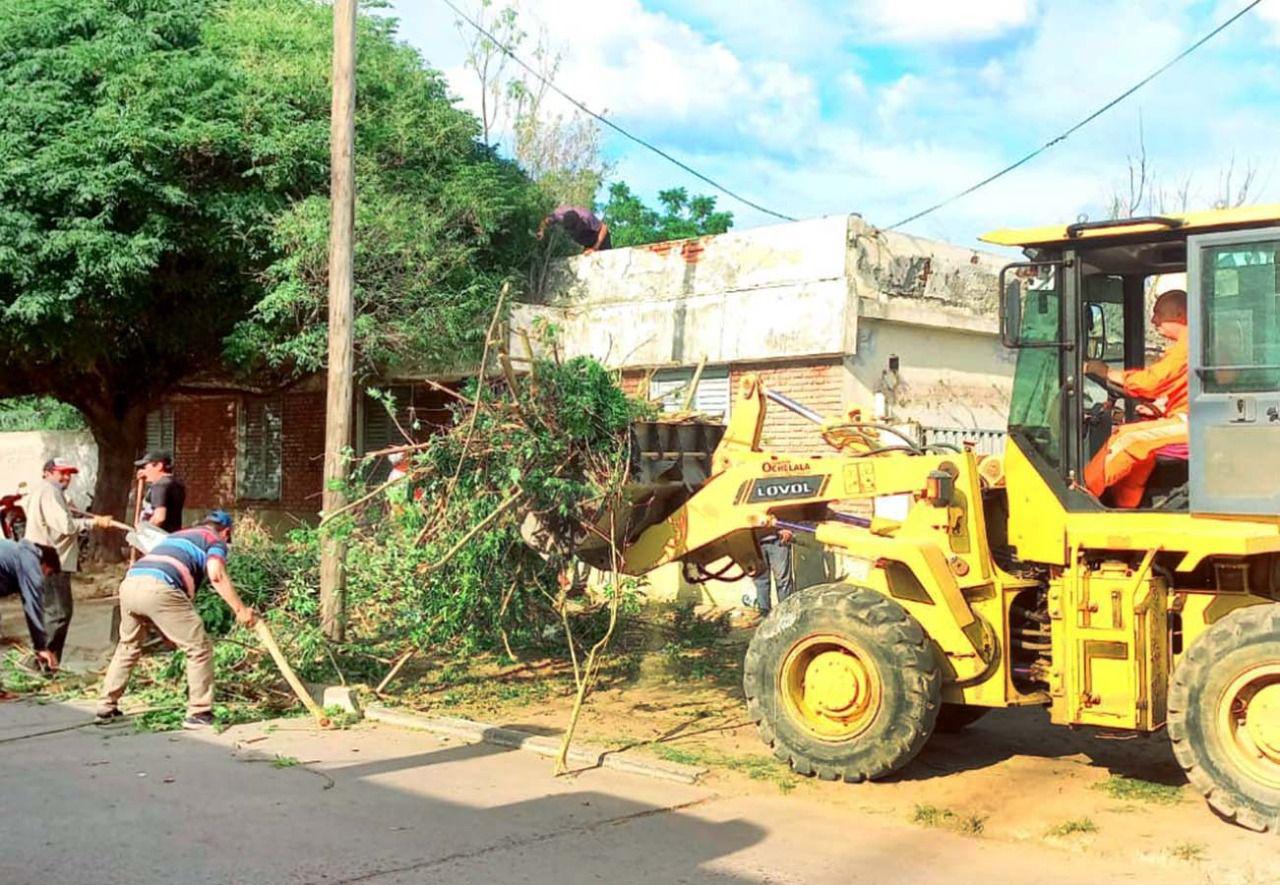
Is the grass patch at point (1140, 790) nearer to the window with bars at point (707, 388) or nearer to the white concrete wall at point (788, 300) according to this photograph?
the white concrete wall at point (788, 300)

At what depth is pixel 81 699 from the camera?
942cm

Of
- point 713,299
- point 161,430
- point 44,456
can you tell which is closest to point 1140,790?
point 713,299

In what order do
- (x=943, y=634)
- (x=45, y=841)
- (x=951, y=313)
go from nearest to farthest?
(x=45, y=841) → (x=943, y=634) → (x=951, y=313)

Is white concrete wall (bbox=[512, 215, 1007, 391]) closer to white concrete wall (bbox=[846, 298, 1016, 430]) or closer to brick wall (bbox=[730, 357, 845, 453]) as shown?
white concrete wall (bbox=[846, 298, 1016, 430])

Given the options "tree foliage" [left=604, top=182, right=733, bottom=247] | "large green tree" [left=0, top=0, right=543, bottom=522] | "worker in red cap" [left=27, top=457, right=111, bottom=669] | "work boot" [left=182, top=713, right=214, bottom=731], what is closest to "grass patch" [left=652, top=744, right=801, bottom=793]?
"work boot" [left=182, top=713, right=214, bottom=731]

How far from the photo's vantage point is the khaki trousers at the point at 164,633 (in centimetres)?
839

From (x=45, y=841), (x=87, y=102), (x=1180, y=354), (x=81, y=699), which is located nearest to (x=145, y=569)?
(x=81, y=699)

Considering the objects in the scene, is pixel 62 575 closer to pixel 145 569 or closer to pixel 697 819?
pixel 145 569

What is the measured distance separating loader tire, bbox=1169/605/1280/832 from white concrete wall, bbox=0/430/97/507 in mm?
21040

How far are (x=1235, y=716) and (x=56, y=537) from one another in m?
9.41

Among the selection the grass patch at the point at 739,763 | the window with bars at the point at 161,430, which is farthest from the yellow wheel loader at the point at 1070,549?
the window with bars at the point at 161,430

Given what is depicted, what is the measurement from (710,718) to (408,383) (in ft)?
30.4

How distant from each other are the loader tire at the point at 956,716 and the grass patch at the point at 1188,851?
87.3 inches

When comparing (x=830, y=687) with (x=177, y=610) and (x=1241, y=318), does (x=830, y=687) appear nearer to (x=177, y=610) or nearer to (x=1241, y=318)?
(x=1241, y=318)
